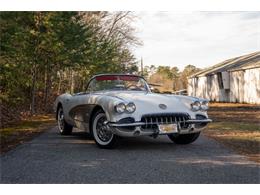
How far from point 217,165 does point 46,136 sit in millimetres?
4248

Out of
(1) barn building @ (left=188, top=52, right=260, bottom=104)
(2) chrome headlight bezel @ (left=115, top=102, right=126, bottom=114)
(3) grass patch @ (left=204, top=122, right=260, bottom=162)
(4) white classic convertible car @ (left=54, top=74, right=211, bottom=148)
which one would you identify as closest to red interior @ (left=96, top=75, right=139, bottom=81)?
(4) white classic convertible car @ (left=54, top=74, right=211, bottom=148)

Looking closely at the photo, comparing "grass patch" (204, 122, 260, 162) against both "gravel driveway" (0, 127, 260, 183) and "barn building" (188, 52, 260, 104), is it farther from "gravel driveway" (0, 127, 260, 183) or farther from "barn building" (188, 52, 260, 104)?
"barn building" (188, 52, 260, 104)

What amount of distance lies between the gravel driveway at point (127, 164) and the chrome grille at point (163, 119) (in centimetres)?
43

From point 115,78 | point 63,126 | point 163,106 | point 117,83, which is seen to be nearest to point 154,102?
point 163,106

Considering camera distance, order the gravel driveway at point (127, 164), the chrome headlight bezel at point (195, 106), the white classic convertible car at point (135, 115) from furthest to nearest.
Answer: the chrome headlight bezel at point (195, 106), the white classic convertible car at point (135, 115), the gravel driveway at point (127, 164)

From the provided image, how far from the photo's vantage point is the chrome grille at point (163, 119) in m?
5.48

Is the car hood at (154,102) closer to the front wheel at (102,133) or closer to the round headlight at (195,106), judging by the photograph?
the round headlight at (195,106)

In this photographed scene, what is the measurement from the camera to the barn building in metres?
24.5

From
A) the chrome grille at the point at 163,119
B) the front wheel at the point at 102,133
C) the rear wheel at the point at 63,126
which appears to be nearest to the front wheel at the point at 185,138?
the chrome grille at the point at 163,119
